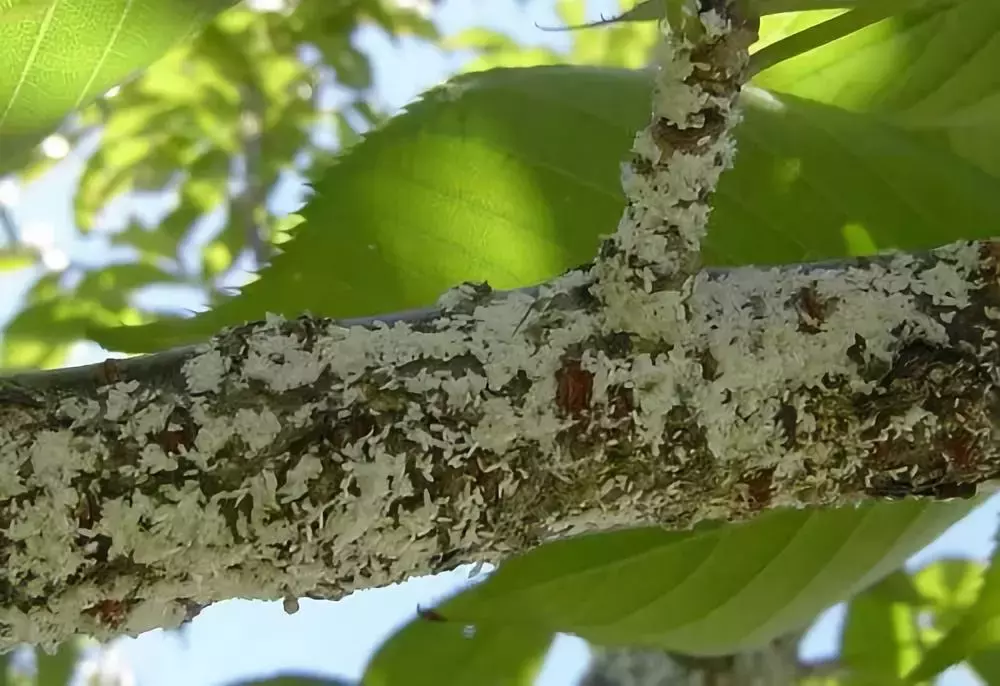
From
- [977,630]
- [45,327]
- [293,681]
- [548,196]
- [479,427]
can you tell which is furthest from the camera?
[45,327]

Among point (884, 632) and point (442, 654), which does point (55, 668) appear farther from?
point (884, 632)

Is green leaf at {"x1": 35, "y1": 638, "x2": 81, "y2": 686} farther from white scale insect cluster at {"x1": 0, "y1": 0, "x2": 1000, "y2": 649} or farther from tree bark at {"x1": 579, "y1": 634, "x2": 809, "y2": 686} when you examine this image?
white scale insect cluster at {"x1": 0, "y1": 0, "x2": 1000, "y2": 649}

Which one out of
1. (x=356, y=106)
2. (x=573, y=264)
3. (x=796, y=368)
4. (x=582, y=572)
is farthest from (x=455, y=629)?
(x=356, y=106)

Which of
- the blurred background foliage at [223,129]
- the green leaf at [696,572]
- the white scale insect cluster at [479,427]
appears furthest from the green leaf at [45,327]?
the white scale insect cluster at [479,427]

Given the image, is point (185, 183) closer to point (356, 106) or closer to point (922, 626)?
point (356, 106)

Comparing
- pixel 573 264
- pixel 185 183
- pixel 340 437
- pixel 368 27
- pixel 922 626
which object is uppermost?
pixel 368 27

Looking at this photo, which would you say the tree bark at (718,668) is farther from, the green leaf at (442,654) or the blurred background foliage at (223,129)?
the blurred background foliage at (223,129)

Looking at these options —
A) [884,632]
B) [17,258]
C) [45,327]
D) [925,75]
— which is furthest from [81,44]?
[17,258]
